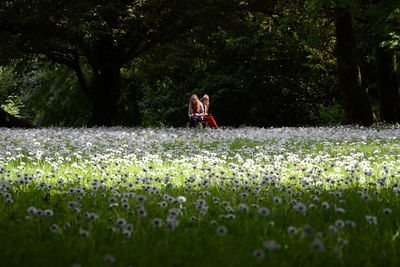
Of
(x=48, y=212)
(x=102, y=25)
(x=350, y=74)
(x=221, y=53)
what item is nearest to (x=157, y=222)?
(x=48, y=212)

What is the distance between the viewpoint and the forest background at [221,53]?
19641 mm

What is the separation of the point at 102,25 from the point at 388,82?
44.1ft

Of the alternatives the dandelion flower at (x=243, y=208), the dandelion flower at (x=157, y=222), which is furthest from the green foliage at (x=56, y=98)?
the dandelion flower at (x=157, y=222)

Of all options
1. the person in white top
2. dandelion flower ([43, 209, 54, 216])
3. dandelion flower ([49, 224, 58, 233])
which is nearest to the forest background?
the person in white top

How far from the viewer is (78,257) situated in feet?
9.66

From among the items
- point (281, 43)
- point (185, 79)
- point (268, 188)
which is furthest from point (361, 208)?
point (185, 79)

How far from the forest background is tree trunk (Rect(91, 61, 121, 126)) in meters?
0.05

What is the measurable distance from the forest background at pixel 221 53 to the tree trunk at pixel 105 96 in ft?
0.18

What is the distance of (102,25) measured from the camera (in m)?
19.8

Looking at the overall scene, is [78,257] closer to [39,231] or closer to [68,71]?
[39,231]

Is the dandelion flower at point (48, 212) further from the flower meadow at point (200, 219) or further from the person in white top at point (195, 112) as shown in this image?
the person in white top at point (195, 112)

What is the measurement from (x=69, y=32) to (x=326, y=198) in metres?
17.6

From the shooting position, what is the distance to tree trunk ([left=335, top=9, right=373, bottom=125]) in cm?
2017

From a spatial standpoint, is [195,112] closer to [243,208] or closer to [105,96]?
[105,96]
